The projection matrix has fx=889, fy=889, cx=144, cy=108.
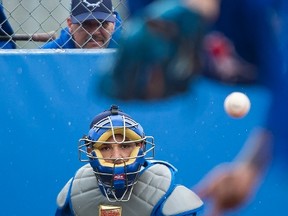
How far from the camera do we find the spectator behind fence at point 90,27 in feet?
11.7

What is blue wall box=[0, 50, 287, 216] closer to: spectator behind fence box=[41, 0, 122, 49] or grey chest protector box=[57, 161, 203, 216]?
spectator behind fence box=[41, 0, 122, 49]

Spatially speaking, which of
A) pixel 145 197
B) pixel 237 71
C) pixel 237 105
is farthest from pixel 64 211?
pixel 237 71

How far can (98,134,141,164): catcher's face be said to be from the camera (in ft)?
9.84

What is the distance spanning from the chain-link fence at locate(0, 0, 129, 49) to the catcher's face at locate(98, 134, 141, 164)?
2.15 ft

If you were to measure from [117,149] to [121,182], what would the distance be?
Result: 113mm

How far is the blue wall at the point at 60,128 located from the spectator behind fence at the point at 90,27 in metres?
0.15

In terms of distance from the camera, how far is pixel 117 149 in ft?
9.91

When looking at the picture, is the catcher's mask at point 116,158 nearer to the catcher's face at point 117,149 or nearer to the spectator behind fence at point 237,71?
the catcher's face at point 117,149

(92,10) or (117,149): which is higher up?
(92,10)

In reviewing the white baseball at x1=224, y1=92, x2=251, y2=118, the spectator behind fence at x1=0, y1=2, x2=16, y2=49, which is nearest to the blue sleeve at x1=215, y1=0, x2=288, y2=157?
the white baseball at x1=224, y1=92, x2=251, y2=118

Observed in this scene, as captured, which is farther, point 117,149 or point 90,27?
point 90,27

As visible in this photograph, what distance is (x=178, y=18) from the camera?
1.38 m

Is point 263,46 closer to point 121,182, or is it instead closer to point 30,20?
point 121,182

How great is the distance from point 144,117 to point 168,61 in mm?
2175
